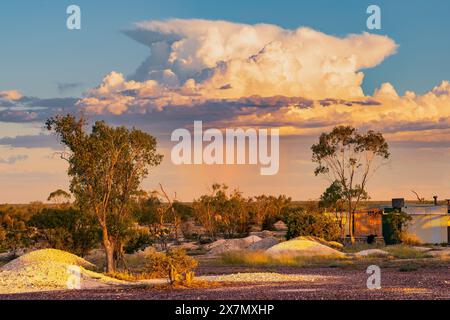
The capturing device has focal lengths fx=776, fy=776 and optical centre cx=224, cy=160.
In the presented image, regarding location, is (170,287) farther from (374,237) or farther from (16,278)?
(374,237)

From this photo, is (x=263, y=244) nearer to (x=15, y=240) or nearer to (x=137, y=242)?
(x=137, y=242)

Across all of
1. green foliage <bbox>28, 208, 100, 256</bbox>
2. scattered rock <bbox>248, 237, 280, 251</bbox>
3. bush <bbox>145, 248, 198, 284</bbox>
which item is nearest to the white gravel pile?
bush <bbox>145, 248, 198, 284</bbox>

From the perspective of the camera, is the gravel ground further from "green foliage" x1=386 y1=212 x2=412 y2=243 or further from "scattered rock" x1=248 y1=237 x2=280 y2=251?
"green foliage" x1=386 y1=212 x2=412 y2=243

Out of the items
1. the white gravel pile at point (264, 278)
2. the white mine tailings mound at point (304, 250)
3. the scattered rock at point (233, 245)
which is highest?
the white gravel pile at point (264, 278)

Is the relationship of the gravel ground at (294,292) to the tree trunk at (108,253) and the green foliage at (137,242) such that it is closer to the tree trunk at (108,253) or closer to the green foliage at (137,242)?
the tree trunk at (108,253)

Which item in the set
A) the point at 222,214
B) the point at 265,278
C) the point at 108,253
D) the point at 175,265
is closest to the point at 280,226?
the point at 222,214

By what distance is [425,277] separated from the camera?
33562 millimetres

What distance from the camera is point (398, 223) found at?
241 feet

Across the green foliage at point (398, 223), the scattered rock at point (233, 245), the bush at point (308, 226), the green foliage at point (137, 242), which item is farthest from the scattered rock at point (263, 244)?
the green foliage at point (137, 242)

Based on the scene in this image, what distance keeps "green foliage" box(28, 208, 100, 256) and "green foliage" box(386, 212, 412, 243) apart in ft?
102

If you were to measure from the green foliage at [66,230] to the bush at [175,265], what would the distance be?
73.9ft

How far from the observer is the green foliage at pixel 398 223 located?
72.6 metres

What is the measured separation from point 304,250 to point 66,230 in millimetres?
17133
